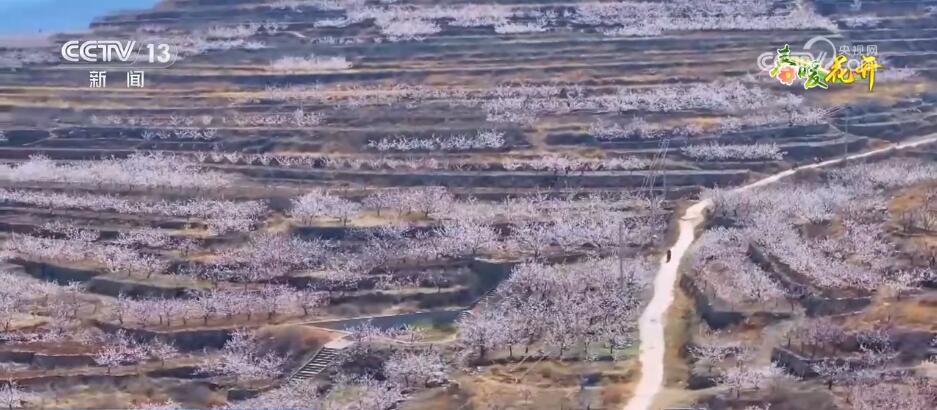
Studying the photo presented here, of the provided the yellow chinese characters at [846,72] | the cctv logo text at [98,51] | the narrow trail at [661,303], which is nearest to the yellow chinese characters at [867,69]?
the yellow chinese characters at [846,72]

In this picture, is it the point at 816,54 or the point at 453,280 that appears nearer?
the point at 453,280

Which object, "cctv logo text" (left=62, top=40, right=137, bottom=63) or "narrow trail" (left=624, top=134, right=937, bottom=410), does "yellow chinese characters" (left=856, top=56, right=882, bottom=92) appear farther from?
"cctv logo text" (left=62, top=40, right=137, bottom=63)

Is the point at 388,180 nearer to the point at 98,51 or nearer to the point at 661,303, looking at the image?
the point at 661,303

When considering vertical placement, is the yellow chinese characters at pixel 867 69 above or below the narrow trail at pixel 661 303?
above

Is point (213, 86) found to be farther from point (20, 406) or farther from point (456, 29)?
point (20, 406)

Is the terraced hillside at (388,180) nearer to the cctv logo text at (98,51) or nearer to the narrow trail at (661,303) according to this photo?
the narrow trail at (661,303)

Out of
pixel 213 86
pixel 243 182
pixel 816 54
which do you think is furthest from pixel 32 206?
pixel 816 54

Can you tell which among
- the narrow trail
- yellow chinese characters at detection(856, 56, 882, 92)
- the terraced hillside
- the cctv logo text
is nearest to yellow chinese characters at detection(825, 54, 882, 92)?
yellow chinese characters at detection(856, 56, 882, 92)
